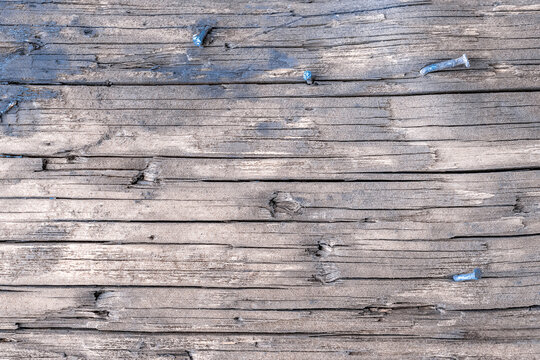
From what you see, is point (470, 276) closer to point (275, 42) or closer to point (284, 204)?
point (284, 204)

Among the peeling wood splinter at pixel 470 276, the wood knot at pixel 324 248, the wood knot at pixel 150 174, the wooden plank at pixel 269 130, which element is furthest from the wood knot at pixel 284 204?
the peeling wood splinter at pixel 470 276

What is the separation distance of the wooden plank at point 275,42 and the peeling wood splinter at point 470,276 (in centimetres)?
97

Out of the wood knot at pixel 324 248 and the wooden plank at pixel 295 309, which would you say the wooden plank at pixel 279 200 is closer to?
the wood knot at pixel 324 248

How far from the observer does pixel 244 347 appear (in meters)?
2.09

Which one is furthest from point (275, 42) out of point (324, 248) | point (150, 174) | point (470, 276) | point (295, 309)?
point (470, 276)

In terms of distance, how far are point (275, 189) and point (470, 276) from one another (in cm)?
111

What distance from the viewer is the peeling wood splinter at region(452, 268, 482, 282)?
1941mm

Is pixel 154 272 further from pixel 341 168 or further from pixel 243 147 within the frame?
pixel 341 168

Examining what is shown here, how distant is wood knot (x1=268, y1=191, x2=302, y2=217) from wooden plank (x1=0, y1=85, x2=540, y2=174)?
0.10 metres

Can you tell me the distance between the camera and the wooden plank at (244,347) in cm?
208

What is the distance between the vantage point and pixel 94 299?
2049mm

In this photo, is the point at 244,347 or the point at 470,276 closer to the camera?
the point at 470,276

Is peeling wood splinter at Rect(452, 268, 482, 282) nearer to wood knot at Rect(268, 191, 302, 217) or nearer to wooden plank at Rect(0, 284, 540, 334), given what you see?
wooden plank at Rect(0, 284, 540, 334)

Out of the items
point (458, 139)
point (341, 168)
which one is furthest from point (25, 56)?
point (458, 139)
